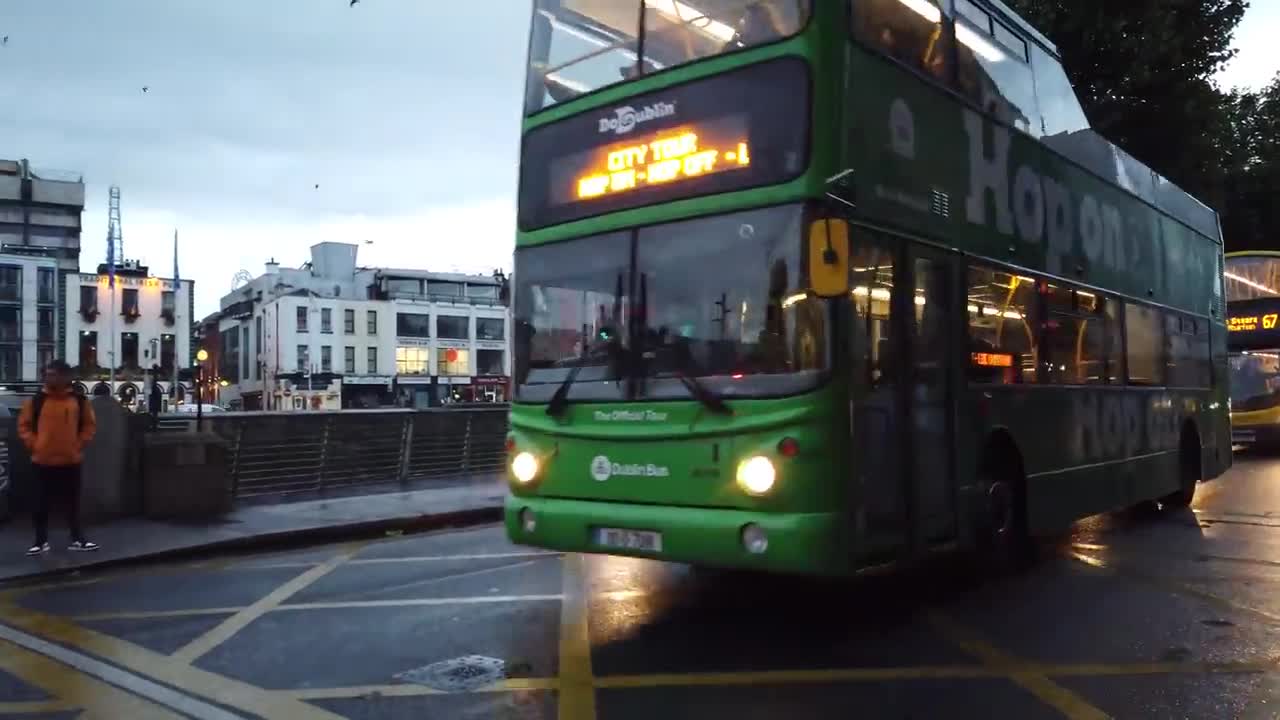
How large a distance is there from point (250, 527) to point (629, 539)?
6.68m

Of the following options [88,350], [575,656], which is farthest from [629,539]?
[88,350]

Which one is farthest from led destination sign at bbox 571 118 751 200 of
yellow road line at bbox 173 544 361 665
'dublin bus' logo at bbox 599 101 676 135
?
yellow road line at bbox 173 544 361 665

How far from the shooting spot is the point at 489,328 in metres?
82.0

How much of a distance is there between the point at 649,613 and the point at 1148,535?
6489mm

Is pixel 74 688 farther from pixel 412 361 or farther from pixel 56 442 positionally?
pixel 412 361

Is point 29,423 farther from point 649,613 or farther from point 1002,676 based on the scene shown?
point 1002,676

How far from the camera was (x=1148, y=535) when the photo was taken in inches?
437

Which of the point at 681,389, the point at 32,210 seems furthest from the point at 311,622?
the point at 32,210

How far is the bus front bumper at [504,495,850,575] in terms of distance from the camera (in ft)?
20.2

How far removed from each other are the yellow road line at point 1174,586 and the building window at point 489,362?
7259 cm

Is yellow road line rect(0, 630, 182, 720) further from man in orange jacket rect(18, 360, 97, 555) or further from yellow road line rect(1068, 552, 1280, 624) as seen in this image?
yellow road line rect(1068, 552, 1280, 624)

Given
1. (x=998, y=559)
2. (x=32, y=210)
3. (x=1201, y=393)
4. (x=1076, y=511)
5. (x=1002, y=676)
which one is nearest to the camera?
(x=1002, y=676)

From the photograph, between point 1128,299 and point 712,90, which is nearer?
point 712,90

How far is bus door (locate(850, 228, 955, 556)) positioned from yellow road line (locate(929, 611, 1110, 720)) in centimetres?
59
